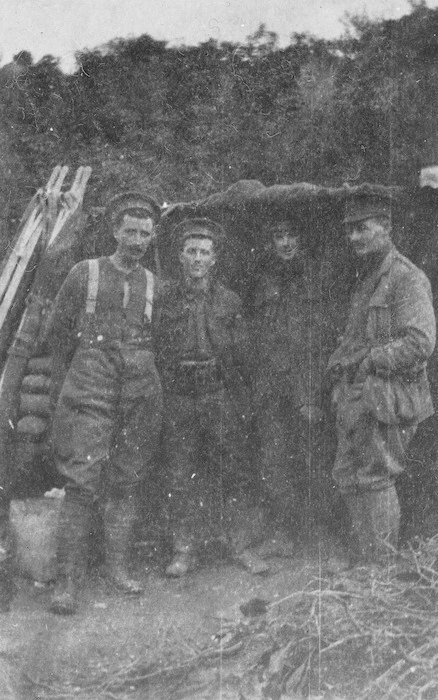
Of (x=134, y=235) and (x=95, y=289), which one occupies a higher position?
(x=134, y=235)

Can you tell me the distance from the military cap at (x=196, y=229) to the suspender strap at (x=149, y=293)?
0.66ft

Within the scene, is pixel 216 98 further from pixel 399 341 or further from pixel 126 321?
pixel 399 341

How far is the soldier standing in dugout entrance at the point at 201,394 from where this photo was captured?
12.0 ft

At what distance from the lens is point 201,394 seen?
3691 mm

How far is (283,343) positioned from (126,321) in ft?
2.36

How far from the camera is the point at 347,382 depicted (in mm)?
3559

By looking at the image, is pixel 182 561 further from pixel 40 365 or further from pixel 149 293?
pixel 149 293

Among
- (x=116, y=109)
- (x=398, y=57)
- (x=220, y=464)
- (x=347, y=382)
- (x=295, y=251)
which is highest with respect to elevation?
(x=398, y=57)

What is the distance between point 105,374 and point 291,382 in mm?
846

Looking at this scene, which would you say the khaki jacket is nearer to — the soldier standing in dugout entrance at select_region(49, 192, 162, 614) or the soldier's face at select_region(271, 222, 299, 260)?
the soldier's face at select_region(271, 222, 299, 260)

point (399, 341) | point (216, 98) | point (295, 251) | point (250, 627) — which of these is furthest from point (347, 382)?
point (216, 98)

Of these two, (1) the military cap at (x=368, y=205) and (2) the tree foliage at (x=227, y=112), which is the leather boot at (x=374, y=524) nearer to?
(1) the military cap at (x=368, y=205)

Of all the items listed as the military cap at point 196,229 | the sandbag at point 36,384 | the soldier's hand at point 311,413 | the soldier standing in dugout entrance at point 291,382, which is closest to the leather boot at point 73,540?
the sandbag at point 36,384

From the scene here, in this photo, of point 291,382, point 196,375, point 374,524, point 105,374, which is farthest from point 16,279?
point 374,524
